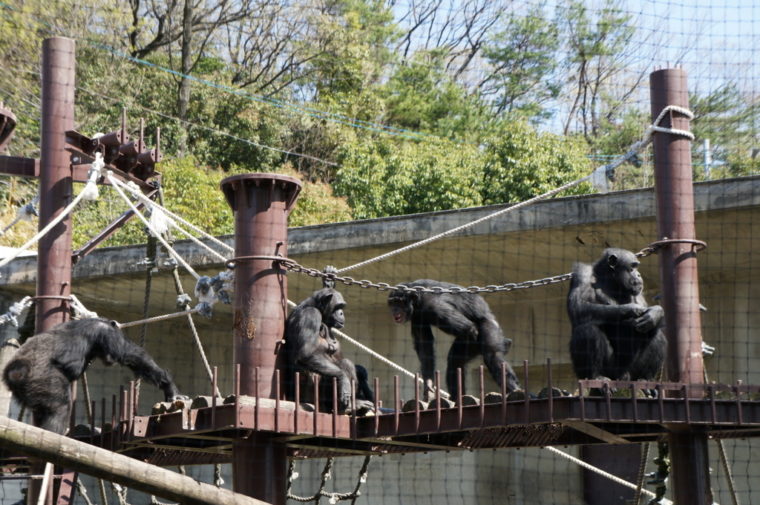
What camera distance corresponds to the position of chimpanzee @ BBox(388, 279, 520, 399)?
7.50m

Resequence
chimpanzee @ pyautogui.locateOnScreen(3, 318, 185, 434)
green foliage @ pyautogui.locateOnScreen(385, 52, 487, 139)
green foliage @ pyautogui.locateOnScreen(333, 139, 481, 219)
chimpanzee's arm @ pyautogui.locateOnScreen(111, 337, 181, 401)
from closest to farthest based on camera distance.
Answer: chimpanzee @ pyautogui.locateOnScreen(3, 318, 185, 434), chimpanzee's arm @ pyautogui.locateOnScreen(111, 337, 181, 401), green foliage @ pyautogui.locateOnScreen(333, 139, 481, 219), green foliage @ pyautogui.locateOnScreen(385, 52, 487, 139)

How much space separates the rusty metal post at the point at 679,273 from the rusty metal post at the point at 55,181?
4156 millimetres

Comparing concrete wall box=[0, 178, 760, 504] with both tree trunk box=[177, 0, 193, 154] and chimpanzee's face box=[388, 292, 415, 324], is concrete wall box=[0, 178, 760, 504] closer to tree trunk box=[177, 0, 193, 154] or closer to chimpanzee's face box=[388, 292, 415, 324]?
chimpanzee's face box=[388, 292, 415, 324]

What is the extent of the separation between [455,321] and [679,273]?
1881 mm

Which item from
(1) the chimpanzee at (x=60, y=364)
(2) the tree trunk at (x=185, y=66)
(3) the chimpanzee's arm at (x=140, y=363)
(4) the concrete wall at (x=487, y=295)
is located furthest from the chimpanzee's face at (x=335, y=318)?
(2) the tree trunk at (x=185, y=66)

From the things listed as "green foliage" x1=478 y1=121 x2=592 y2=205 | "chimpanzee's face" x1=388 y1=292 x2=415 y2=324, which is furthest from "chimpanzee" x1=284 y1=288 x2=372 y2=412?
"green foliage" x1=478 y1=121 x2=592 y2=205

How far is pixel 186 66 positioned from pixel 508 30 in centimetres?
939

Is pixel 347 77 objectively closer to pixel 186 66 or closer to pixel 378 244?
pixel 186 66

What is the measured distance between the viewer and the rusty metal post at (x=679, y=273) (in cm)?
583

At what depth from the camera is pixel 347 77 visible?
27.7m

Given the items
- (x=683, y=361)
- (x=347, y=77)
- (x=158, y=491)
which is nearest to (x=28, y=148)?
(x=347, y=77)

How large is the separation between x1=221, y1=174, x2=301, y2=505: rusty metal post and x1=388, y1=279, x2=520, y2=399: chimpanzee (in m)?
1.26

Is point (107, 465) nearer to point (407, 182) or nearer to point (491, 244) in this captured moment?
point (491, 244)

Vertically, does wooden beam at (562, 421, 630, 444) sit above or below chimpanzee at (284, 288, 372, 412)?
below
